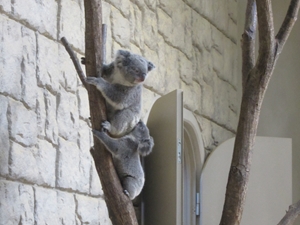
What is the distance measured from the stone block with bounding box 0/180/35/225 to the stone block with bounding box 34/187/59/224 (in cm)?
3

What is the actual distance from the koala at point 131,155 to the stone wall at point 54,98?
1.43 ft

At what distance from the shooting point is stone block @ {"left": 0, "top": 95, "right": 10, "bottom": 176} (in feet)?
6.57

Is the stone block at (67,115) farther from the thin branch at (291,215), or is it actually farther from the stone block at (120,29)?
the thin branch at (291,215)

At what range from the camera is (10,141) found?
6.73ft

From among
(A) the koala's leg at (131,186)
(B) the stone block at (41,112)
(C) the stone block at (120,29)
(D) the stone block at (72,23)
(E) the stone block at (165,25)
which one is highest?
(E) the stone block at (165,25)

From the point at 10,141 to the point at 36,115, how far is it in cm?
19

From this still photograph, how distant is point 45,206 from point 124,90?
2.10 feet

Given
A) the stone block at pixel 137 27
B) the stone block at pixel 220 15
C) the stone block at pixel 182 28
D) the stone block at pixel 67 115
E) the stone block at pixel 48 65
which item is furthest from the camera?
the stone block at pixel 220 15

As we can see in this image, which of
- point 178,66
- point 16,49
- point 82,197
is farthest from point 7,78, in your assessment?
point 178,66

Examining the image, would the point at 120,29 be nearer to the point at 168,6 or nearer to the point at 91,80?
the point at 168,6

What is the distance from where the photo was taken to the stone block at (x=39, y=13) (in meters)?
2.16

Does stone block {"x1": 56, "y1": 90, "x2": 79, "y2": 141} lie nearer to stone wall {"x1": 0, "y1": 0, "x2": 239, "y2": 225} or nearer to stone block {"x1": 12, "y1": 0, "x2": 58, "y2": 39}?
stone wall {"x1": 0, "y1": 0, "x2": 239, "y2": 225}

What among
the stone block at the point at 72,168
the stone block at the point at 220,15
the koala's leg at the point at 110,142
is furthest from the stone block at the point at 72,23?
the stone block at the point at 220,15

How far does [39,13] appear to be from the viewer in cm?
228
